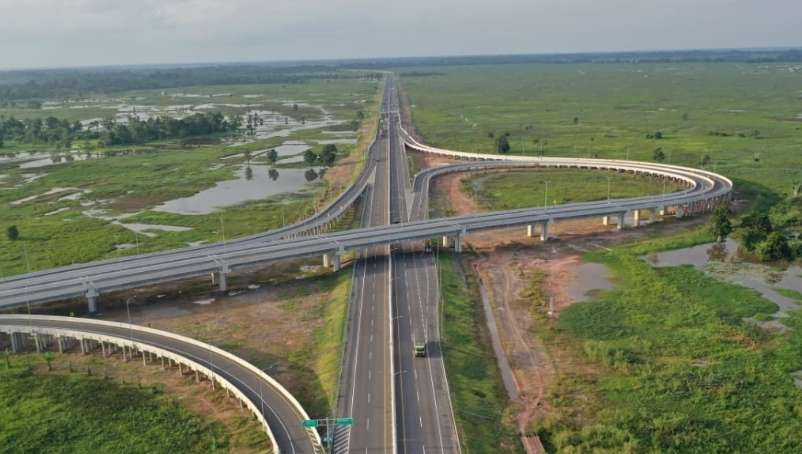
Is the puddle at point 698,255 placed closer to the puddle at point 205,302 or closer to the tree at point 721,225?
the tree at point 721,225

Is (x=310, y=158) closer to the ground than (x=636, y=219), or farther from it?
farther from it

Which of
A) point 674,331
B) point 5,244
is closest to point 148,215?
point 5,244

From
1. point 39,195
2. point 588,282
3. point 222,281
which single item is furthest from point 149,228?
point 588,282

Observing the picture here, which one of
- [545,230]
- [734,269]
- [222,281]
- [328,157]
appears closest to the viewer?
[222,281]

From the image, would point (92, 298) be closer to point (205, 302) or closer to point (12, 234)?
point (205, 302)

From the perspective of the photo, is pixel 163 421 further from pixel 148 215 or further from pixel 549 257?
pixel 148 215

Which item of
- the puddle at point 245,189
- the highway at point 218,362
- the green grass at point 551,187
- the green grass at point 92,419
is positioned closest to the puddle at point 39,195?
the puddle at point 245,189
